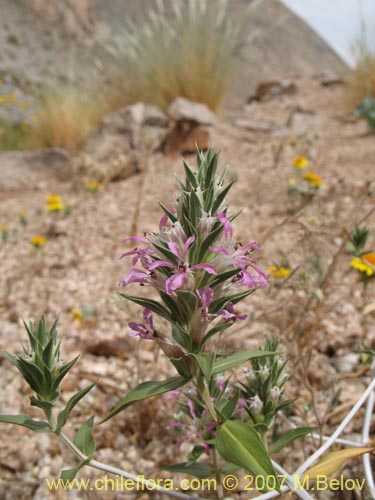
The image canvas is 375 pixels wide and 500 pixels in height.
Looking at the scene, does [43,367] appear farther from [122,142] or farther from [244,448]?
[122,142]

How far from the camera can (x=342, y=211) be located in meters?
3.22

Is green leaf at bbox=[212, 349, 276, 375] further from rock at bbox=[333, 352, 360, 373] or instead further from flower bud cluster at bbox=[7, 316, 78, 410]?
rock at bbox=[333, 352, 360, 373]

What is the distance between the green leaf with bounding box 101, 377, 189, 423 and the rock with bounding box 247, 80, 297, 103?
24.8ft

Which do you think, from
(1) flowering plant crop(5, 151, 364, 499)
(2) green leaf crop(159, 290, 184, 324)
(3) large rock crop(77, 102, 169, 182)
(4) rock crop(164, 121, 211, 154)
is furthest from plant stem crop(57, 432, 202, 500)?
(4) rock crop(164, 121, 211, 154)

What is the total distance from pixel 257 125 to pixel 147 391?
523cm

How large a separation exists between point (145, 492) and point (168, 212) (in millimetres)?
1055

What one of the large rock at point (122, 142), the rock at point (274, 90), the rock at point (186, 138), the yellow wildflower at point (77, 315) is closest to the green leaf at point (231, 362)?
the yellow wildflower at point (77, 315)

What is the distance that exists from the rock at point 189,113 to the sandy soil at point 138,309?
266mm

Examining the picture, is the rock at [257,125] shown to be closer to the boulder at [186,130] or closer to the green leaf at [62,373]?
the boulder at [186,130]

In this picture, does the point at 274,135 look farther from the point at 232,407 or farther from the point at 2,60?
the point at 2,60

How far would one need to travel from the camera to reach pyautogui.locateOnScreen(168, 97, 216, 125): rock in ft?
15.9

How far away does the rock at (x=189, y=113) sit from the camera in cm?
483

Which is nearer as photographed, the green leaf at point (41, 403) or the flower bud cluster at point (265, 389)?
the green leaf at point (41, 403)

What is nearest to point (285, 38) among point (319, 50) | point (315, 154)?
point (319, 50)
